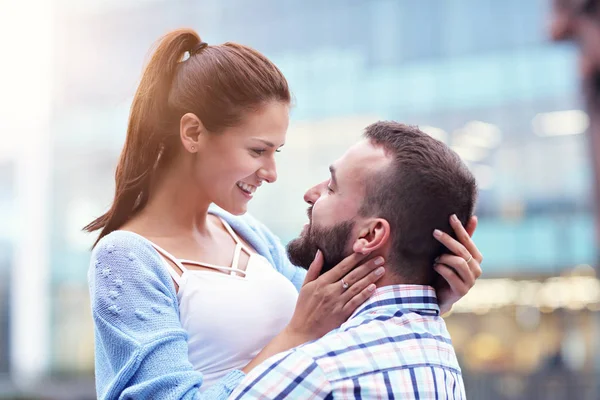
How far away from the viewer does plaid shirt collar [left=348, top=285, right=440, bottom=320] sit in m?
Result: 2.21

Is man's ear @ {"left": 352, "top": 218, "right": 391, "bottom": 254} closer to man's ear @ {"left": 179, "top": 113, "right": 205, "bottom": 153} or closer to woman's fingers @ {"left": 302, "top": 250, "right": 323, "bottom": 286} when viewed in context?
woman's fingers @ {"left": 302, "top": 250, "right": 323, "bottom": 286}

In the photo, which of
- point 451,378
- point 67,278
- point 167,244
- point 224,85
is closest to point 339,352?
point 451,378

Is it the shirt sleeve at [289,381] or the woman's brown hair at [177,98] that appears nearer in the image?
the shirt sleeve at [289,381]

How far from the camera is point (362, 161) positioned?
234 cm

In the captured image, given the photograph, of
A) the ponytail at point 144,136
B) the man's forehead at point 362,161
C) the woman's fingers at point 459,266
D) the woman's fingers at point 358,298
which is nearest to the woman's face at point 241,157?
the ponytail at point 144,136

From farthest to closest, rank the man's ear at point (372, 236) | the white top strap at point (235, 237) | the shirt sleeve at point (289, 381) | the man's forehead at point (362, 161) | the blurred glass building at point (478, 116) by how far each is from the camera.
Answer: the blurred glass building at point (478, 116) < the white top strap at point (235, 237) < the man's forehead at point (362, 161) < the man's ear at point (372, 236) < the shirt sleeve at point (289, 381)

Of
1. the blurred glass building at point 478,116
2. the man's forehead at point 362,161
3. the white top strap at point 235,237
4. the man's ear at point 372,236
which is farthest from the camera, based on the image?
the blurred glass building at point 478,116

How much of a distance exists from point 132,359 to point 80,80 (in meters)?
28.7

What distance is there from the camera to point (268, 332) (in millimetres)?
2617

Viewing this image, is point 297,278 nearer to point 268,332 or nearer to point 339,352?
point 268,332

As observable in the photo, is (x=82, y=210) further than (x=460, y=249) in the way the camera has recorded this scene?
Yes

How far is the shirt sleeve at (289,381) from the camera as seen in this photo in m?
1.98

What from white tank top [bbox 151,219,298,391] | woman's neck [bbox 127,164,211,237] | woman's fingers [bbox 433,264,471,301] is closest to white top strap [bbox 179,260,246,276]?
white tank top [bbox 151,219,298,391]

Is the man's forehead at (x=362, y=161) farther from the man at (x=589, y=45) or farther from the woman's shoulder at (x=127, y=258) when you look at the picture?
the man at (x=589, y=45)
